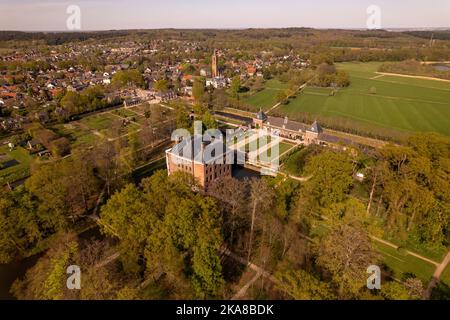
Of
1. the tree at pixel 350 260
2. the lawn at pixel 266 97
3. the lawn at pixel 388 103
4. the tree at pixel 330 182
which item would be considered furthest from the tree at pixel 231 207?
the lawn at pixel 266 97

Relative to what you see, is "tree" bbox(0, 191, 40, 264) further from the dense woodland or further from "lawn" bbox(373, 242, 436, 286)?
"lawn" bbox(373, 242, 436, 286)

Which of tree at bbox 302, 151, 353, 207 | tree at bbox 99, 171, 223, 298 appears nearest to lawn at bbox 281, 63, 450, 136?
tree at bbox 302, 151, 353, 207

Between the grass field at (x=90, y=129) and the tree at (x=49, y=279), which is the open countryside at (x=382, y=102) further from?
the tree at (x=49, y=279)

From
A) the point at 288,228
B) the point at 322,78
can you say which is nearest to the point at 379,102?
the point at 322,78

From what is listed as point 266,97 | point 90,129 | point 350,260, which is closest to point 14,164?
point 90,129
